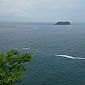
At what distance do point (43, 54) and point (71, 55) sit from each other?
1387 cm

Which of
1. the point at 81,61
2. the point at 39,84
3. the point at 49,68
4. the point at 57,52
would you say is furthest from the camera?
the point at 57,52

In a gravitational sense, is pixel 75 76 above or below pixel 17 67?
below

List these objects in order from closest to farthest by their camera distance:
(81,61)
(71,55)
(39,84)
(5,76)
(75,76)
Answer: (5,76) < (39,84) < (75,76) < (81,61) < (71,55)

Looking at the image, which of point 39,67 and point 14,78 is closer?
point 14,78

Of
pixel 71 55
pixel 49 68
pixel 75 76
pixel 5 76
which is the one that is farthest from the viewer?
pixel 71 55

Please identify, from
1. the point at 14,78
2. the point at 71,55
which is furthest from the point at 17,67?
the point at 71,55

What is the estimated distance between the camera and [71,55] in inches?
4269

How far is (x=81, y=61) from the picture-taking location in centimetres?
9550

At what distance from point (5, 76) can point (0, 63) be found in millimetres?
1968

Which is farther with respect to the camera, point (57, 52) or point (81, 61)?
point (57, 52)

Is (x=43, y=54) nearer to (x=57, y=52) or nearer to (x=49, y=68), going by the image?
(x=57, y=52)

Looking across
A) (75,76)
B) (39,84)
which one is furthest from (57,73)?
(39,84)

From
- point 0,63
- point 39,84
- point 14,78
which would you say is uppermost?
point 0,63

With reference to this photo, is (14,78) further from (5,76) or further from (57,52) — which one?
(57,52)
